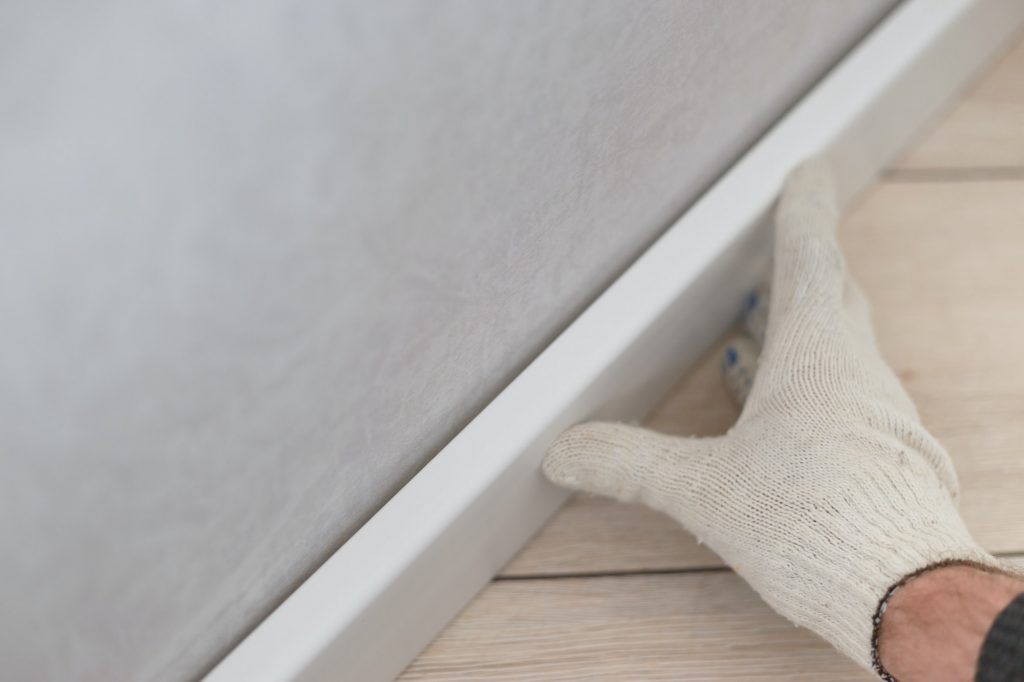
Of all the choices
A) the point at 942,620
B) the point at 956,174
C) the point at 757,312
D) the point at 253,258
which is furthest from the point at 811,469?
the point at 956,174

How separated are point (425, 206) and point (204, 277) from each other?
10 centimetres

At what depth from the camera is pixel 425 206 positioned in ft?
1.25

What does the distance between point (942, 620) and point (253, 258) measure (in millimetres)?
339

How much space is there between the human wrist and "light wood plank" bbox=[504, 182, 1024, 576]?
20cm

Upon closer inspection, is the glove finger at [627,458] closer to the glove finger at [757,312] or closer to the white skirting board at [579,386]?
the white skirting board at [579,386]

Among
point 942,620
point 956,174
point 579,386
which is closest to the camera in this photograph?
point 942,620

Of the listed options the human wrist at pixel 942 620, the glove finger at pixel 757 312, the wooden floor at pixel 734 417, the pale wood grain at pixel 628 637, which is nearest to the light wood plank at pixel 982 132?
the wooden floor at pixel 734 417

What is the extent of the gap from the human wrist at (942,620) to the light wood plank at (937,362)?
20cm

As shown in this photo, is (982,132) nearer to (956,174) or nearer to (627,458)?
(956,174)

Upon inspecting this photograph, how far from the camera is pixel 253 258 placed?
324mm

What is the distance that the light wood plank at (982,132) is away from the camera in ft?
2.67

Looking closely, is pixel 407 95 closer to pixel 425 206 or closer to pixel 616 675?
pixel 425 206

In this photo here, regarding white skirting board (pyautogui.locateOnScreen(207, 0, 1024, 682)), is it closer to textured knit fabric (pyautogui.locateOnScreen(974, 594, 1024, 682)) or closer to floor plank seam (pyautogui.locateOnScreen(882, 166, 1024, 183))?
floor plank seam (pyautogui.locateOnScreen(882, 166, 1024, 183))

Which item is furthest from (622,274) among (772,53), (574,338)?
(772,53)
